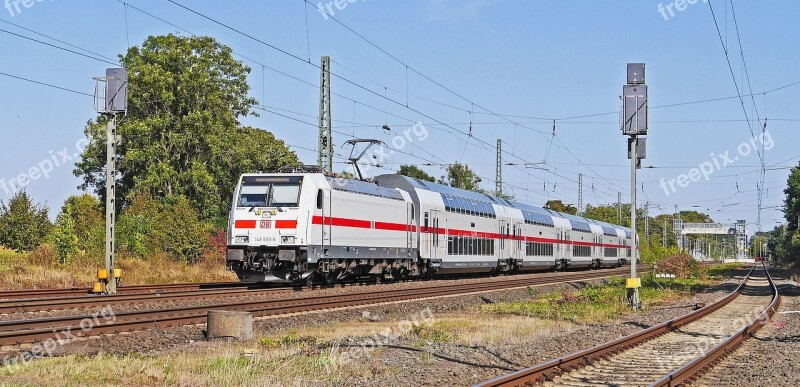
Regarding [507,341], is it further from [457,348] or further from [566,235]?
[566,235]

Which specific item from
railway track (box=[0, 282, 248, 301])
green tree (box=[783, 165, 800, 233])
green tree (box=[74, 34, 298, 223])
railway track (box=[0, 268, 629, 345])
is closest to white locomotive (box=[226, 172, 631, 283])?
railway track (box=[0, 282, 248, 301])

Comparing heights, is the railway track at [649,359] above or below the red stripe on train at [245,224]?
below

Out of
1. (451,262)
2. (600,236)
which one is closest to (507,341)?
(451,262)

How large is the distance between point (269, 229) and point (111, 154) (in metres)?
5.20

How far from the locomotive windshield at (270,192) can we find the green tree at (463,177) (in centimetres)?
6576

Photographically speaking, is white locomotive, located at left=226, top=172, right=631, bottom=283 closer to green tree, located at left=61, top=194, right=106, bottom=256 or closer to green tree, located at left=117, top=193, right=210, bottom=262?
green tree, located at left=61, top=194, right=106, bottom=256

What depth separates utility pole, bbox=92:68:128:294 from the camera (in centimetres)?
2459

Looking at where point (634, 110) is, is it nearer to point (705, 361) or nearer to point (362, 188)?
point (362, 188)

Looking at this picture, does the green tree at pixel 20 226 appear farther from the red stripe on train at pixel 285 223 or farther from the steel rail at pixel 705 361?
the steel rail at pixel 705 361

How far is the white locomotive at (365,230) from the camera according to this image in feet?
88.2

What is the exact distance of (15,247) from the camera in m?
40.5

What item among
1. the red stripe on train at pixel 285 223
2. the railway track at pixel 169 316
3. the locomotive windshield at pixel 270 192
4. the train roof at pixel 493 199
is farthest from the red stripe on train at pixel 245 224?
the train roof at pixel 493 199

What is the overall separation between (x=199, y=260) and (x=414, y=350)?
30.5 m

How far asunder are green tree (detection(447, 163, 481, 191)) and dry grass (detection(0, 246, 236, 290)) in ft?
182
